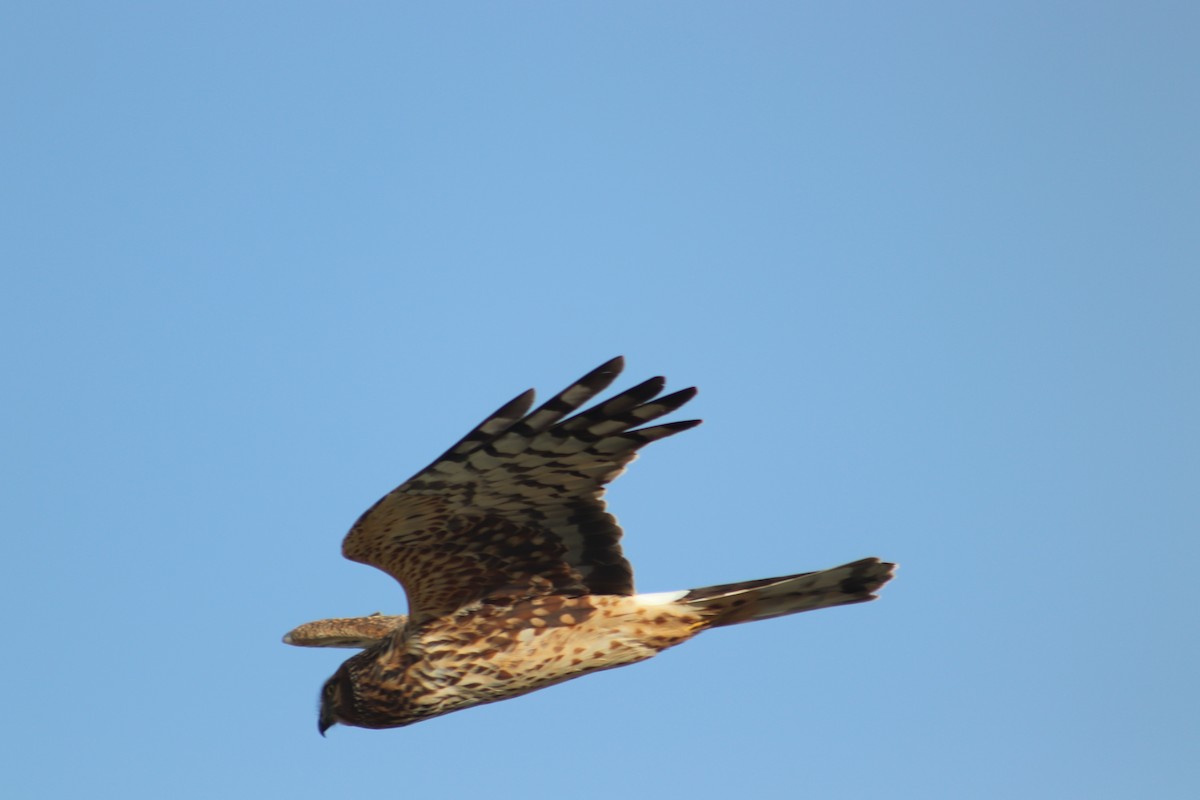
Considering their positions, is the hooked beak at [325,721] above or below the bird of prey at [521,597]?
below

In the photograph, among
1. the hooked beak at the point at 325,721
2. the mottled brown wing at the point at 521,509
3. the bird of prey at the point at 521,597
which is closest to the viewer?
the mottled brown wing at the point at 521,509

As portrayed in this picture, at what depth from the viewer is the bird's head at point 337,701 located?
23.9 feet

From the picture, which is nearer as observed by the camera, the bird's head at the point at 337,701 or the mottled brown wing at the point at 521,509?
the mottled brown wing at the point at 521,509

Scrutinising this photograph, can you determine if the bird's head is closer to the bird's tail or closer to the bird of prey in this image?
the bird of prey

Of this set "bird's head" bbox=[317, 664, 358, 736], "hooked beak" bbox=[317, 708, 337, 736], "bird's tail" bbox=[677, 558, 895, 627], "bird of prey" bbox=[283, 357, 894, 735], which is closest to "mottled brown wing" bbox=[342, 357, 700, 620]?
"bird of prey" bbox=[283, 357, 894, 735]

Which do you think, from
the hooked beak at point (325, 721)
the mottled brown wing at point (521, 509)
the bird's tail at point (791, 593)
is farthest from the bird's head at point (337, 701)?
the bird's tail at point (791, 593)

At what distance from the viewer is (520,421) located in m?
6.32

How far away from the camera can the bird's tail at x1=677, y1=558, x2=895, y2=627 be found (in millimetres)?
6887

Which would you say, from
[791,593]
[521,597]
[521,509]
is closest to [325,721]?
[521,597]

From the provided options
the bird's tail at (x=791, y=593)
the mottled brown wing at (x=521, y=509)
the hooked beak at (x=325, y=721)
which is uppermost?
the mottled brown wing at (x=521, y=509)

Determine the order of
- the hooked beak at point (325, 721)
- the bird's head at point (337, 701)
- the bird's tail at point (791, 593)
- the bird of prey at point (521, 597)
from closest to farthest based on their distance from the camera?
the bird of prey at point (521, 597) → the bird's tail at point (791, 593) → the bird's head at point (337, 701) → the hooked beak at point (325, 721)

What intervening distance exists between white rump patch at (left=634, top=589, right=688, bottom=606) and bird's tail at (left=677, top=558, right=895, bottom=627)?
1.2 inches

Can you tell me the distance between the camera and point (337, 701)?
7.39 metres

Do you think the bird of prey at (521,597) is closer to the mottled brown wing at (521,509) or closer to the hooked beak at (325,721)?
the mottled brown wing at (521,509)
